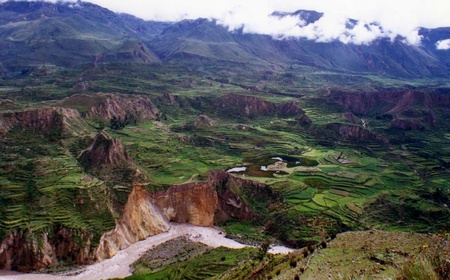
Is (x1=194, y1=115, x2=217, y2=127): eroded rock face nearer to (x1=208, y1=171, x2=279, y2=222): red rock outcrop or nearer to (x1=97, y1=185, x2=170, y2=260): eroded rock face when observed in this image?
(x1=208, y1=171, x2=279, y2=222): red rock outcrop

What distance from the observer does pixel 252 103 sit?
199 meters

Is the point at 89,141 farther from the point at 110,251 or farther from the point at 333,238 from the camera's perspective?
the point at 333,238

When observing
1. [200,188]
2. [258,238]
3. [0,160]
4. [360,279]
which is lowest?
[258,238]

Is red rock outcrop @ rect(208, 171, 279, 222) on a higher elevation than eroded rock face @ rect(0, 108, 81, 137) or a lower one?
lower

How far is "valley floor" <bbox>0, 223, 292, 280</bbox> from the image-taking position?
2537 inches

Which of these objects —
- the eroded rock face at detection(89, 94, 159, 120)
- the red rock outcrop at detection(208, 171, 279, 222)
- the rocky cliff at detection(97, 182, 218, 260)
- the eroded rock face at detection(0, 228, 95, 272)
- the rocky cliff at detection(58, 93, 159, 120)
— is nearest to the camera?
the eroded rock face at detection(0, 228, 95, 272)

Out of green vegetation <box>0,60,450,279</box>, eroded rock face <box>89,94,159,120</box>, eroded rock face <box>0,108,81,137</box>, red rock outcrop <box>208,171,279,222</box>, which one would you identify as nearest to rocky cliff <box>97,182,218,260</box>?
red rock outcrop <box>208,171,279,222</box>

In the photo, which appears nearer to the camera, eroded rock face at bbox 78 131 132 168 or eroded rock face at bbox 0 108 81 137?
eroded rock face at bbox 78 131 132 168

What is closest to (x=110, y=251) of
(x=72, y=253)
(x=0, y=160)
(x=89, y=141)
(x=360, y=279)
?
(x=72, y=253)

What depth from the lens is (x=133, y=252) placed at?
243 ft

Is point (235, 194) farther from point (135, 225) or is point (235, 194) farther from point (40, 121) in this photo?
point (40, 121)

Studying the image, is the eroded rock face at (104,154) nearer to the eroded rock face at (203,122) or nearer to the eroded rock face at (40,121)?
the eroded rock face at (40,121)

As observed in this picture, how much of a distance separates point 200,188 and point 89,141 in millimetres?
37363

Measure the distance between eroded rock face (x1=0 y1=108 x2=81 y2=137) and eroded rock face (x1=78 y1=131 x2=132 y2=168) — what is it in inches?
752
